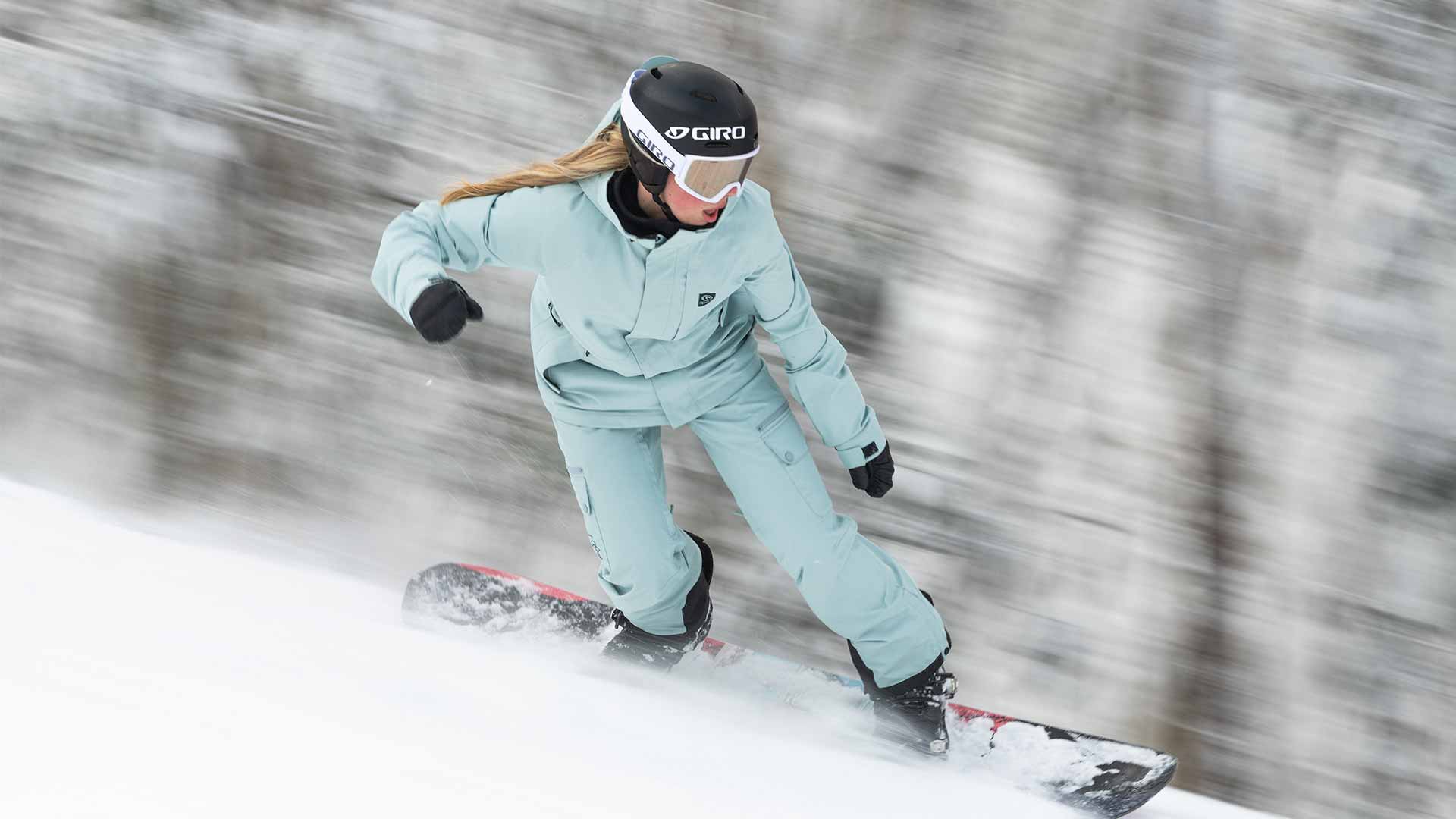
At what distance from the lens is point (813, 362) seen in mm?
2041

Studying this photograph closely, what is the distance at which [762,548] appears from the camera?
2.97 meters

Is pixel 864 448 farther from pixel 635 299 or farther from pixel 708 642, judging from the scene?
pixel 708 642

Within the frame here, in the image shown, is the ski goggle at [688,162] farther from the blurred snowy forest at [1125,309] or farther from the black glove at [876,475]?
the blurred snowy forest at [1125,309]

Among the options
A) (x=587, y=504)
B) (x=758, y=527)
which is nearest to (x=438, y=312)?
(x=587, y=504)

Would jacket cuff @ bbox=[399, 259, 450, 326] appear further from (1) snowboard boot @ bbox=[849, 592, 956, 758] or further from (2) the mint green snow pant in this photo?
(1) snowboard boot @ bbox=[849, 592, 956, 758]

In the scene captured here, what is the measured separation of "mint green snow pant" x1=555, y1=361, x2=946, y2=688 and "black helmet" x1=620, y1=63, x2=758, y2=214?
1.98 feet

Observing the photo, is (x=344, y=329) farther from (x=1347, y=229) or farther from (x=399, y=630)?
(x=1347, y=229)

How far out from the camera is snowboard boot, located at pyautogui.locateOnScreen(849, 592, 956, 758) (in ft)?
7.44

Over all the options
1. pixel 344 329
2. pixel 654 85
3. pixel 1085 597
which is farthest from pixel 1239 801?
pixel 344 329

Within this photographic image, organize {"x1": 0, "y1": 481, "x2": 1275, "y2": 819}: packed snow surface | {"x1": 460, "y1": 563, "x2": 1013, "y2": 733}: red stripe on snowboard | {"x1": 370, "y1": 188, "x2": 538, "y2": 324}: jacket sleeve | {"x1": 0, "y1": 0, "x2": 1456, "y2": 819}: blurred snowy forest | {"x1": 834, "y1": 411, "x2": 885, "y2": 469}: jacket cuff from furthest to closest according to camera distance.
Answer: {"x1": 0, "y1": 0, "x2": 1456, "y2": 819}: blurred snowy forest < {"x1": 460, "y1": 563, "x2": 1013, "y2": 733}: red stripe on snowboard < {"x1": 834, "y1": 411, "x2": 885, "y2": 469}: jacket cuff < {"x1": 370, "y1": 188, "x2": 538, "y2": 324}: jacket sleeve < {"x1": 0, "y1": 481, "x2": 1275, "y2": 819}: packed snow surface

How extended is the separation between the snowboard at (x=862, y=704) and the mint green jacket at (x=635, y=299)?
739mm

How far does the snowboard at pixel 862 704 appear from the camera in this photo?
2309 mm

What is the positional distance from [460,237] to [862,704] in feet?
4.91

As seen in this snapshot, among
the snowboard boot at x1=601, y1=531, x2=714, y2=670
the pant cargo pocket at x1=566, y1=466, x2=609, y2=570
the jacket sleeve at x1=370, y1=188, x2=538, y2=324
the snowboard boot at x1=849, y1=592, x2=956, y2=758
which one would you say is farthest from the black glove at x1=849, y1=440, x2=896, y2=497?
the jacket sleeve at x1=370, y1=188, x2=538, y2=324
